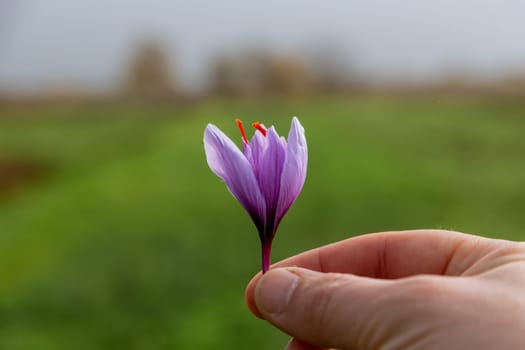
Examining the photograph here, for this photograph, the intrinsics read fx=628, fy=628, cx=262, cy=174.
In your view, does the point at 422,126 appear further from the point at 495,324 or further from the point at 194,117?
the point at 495,324

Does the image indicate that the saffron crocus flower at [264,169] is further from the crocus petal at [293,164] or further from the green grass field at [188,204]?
the green grass field at [188,204]

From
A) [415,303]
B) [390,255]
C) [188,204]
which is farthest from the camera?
[188,204]

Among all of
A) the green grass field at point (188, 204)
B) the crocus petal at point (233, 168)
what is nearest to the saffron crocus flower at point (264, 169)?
the crocus petal at point (233, 168)

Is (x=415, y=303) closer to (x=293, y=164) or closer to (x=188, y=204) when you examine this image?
(x=293, y=164)

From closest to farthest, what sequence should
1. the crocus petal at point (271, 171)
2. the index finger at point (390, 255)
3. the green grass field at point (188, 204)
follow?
the crocus petal at point (271, 171) < the index finger at point (390, 255) < the green grass field at point (188, 204)

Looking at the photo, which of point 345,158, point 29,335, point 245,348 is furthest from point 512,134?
point 29,335

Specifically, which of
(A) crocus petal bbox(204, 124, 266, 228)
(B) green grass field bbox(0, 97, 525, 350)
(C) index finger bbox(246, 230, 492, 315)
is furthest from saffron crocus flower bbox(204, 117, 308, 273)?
(B) green grass field bbox(0, 97, 525, 350)

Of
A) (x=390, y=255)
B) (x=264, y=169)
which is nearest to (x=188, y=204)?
(x=390, y=255)
